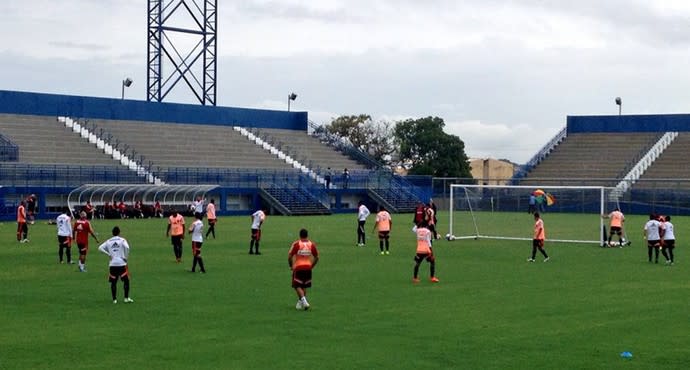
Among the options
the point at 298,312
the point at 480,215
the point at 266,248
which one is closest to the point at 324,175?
the point at 480,215

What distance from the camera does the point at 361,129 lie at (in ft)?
375

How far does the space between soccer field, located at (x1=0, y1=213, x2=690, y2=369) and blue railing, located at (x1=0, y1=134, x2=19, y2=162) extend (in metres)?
31.8

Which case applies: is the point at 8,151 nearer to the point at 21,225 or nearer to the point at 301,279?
the point at 21,225

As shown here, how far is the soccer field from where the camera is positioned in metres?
16.2

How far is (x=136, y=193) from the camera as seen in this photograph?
68375mm

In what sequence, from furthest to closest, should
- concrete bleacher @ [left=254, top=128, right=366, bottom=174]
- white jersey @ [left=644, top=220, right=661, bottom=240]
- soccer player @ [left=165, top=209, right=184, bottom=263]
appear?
concrete bleacher @ [left=254, top=128, right=366, bottom=174] < white jersey @ [left=644, top=220, right=661, bottom=240] < soccer player @ [left=165, top=209, right=184, bottom=263]

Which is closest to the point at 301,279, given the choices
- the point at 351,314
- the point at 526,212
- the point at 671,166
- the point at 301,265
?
the point at 301,265

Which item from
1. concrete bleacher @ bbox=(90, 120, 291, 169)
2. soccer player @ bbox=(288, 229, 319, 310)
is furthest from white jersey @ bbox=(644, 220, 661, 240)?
concrete bleacher @ bbox=(90, 120, 291, 169)

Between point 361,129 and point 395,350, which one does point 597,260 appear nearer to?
point 395,350

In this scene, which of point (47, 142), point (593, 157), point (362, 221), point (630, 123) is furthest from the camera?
point (630, 123)

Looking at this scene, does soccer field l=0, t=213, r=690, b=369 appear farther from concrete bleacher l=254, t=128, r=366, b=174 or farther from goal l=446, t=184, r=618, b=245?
concrete bleacher l=254, t=128, r=366, b=174

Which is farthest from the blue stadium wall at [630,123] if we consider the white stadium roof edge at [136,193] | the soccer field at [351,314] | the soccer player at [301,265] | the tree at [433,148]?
the soccer player at [301,265]

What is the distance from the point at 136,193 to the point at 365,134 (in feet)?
159

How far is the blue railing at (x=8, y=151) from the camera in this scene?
66.9 meters
